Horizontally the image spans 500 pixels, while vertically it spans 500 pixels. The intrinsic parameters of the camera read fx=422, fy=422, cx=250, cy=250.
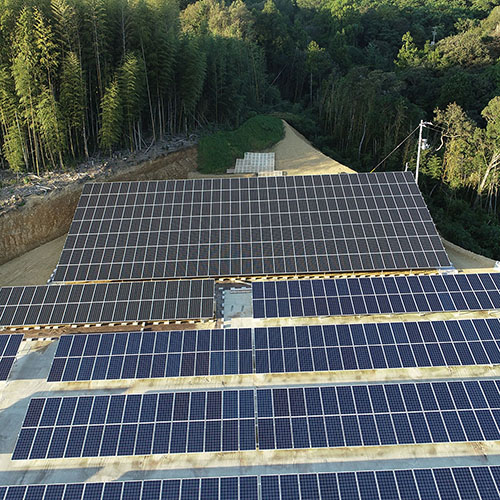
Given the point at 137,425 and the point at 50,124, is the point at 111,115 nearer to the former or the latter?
the point at 50,124

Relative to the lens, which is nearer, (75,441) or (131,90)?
(75,441)

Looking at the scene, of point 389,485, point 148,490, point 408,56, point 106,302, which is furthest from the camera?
point 408,56

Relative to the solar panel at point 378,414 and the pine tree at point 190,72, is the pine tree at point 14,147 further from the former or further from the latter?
the solar panel at point 378,414

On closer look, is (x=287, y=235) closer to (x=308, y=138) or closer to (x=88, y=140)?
(x=88, y=140)

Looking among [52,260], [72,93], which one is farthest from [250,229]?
[72,93]

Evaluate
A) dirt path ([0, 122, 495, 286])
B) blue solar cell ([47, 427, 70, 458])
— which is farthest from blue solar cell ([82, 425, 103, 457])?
dirt path ([0, 122, 495, 286])

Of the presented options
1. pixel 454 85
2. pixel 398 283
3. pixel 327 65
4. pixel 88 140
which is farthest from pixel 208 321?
pixel 327 65
